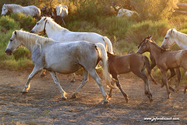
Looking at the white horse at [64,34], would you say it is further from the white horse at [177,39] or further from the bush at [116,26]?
the bush at [116,26]

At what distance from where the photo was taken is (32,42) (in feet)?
20.8

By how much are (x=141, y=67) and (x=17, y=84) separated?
4.34 metres

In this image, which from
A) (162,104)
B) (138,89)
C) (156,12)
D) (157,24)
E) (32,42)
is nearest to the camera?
(162,104)

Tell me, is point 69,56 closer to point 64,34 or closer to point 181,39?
point 64,34

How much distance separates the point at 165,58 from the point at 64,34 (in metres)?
3.49

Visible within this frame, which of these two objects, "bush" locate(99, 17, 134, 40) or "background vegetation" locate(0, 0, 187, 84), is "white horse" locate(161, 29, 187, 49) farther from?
"bush" locate(99, 17, 134, 40)

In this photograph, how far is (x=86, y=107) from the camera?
217 inches

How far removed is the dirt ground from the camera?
4688 mm

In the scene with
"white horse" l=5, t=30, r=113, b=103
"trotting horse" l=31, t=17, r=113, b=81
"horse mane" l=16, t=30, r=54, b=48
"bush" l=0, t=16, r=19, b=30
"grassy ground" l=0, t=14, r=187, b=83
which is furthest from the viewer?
"bush" l=0, t=16, r=19, b=30

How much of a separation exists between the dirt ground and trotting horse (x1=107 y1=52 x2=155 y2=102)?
20.9 inches

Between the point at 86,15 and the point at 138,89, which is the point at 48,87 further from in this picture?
the point at 86,15

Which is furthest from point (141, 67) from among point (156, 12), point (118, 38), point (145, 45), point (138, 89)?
point (156, 12)

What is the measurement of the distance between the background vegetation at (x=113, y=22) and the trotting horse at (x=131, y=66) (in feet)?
15.4

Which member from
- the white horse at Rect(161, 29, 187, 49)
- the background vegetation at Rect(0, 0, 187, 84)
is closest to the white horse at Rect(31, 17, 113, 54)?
the white horse at Rect(161, 29, 187, 49)
